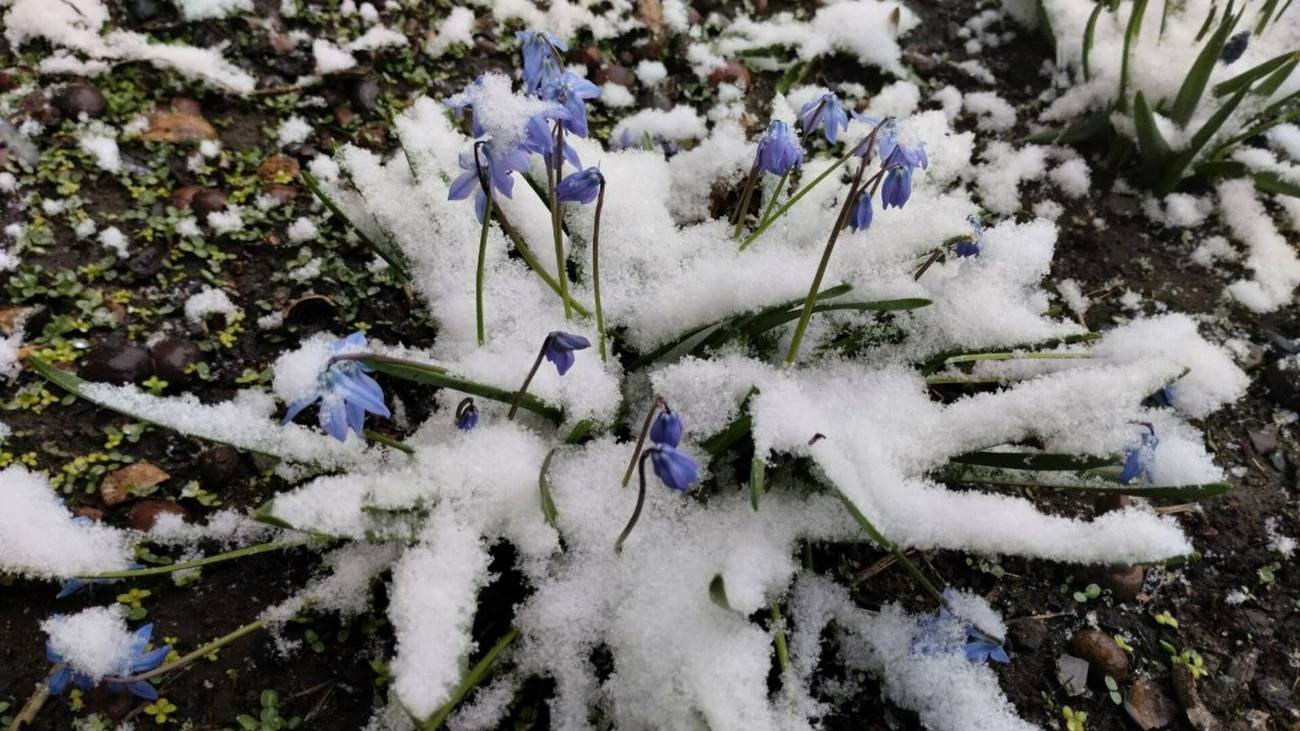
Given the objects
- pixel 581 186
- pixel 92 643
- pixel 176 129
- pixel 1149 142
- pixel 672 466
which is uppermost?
pixel 581 186

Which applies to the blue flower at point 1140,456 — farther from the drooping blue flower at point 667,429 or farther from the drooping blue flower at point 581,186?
the drooping blue flower at point 581,186

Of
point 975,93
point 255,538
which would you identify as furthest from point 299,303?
point 975,93

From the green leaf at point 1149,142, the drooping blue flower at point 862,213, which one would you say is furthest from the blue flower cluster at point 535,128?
the green leaf at point 1149,142

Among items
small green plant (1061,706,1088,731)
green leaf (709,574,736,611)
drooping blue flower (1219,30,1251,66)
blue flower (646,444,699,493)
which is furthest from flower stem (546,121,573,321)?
drooping blue flower (1219,30,1251,66)

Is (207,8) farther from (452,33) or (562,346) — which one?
(562,346)

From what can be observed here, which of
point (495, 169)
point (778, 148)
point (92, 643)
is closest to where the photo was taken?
point (495, 169)

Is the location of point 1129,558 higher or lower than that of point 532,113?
lower

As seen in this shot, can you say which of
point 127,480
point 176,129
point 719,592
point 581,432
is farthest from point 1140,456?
point 176,129

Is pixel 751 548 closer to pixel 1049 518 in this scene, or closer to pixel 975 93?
pixel 1049 518
